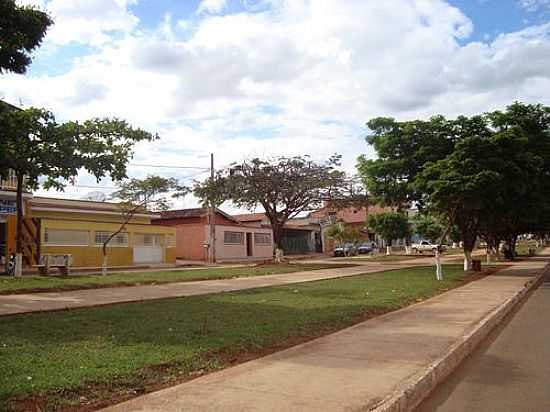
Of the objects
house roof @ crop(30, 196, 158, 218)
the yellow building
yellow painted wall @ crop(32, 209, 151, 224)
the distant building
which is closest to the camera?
the yellow building

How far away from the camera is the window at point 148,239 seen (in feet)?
123

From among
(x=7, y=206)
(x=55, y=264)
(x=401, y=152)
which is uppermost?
(x=401, y=152)

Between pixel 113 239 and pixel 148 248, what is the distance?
3.56 m

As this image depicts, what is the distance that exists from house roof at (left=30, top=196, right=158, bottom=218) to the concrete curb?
27.4 meters

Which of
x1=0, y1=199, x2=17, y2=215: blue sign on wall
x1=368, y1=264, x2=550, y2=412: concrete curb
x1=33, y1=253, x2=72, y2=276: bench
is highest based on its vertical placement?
x1=0, y1=199, x2=17, y2=215: blue sign on wall

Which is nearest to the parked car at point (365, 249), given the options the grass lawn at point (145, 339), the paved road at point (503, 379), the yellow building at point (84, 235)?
the yellow building at point (84, 235)

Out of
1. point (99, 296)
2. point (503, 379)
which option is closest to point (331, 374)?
point (503, 379)

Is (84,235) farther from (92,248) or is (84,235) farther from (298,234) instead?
(298,234)

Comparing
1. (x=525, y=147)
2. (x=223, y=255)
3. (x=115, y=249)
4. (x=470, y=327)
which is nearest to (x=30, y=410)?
(x=470, y=327)

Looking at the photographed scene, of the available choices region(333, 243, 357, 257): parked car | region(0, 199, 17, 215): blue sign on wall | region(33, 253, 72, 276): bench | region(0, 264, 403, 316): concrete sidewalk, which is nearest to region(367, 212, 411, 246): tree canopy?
region(333, 243, 357, 257): parked car

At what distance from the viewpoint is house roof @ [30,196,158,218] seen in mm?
35031

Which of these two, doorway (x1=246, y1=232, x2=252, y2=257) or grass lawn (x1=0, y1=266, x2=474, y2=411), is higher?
doorway (x1=246, y1=232, x2=252, y2=257)

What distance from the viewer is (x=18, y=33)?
14.7m

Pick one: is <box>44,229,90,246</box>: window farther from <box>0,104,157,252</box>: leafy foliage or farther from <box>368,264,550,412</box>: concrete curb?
<box>368,264,550,412</box>: concrete curb
